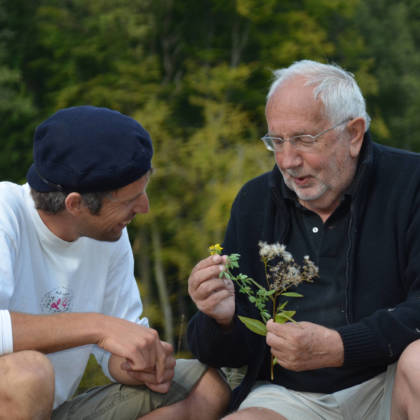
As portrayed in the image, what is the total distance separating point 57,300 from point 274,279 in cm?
98

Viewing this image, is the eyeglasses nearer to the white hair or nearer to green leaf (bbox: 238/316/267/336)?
the white hair

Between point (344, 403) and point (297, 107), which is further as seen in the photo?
point (297, 107)

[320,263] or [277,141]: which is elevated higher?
[277,141]

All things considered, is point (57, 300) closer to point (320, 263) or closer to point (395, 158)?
point (320, 263)

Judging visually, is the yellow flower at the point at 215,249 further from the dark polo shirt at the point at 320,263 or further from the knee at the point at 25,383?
the knee at the point at 25,383

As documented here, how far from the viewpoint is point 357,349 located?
2824 mm

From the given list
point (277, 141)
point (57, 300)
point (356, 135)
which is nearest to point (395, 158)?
point (356, 135)

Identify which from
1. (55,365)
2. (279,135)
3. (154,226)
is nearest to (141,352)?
(55,365)

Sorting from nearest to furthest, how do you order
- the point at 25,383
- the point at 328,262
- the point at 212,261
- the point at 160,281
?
the point at 25,383 → the point at 212,261 → the point at 328,262 → the point at 160,281

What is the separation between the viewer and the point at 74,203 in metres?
2.96

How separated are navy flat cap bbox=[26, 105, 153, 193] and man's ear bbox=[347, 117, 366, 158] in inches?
38.8

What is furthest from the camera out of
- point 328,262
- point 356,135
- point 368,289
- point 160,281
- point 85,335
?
point 160,281

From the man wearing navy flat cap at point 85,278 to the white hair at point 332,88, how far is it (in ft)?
Answer: 2.62

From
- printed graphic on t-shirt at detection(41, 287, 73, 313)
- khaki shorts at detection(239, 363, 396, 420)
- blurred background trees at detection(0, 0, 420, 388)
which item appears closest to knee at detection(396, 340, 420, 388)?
khaki shorts at detection(239, 363, 396, 420)
